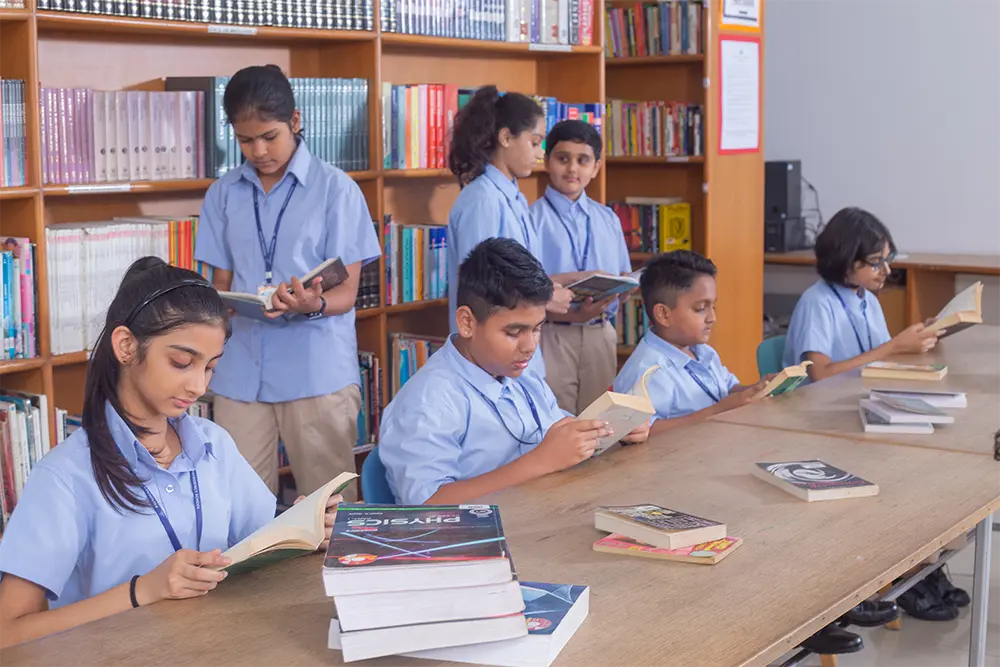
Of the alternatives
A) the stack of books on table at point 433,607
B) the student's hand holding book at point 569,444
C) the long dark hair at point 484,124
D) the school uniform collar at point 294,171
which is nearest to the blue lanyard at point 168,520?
Answer: the stack of books on table at point 433,607

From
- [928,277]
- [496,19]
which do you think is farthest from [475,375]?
[928,277]

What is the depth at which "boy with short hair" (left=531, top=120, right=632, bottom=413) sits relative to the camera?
13.1 feet

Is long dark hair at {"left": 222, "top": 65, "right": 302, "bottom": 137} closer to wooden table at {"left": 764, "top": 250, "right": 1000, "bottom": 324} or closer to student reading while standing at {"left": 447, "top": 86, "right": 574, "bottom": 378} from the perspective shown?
student reading while standing at {"left": 447, "top": 86, "right": 574, "bottom": 378}

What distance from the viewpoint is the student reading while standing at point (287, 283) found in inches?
128

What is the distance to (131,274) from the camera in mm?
1959

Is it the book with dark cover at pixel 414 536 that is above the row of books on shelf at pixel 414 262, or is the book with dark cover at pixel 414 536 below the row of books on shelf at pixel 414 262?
below

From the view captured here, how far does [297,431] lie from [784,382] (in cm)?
133

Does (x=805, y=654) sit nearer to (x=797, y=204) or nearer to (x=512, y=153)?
(x=512, y=153)

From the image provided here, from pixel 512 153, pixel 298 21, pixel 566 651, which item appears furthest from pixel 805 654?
pixel 298 21

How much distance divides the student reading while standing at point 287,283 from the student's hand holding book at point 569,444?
44.6 inches

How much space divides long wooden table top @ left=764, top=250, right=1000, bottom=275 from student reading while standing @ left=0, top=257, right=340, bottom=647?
454cm

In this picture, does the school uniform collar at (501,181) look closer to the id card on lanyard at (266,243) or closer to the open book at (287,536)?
the id card on lanyard at (266,243)

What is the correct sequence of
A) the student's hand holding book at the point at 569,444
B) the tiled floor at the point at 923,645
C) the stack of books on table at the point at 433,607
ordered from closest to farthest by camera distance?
the stack of books on table at the point at 433,607, the student's hand holding book at the point at 569,444, the tiled floor at the point at 923,645

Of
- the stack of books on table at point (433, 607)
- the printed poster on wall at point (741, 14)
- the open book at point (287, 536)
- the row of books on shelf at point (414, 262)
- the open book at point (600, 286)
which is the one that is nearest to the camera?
the stack of books on table at point (433, 607)
